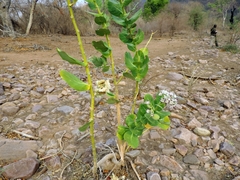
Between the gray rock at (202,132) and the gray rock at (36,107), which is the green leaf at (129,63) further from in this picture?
the gray rock at (36,107)

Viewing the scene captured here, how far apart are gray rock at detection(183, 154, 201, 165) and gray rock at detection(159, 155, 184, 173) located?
94 mm

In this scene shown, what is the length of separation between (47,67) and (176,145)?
2759 mm

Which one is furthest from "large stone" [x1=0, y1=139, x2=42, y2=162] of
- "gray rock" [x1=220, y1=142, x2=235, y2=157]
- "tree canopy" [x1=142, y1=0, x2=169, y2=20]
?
"tree canopy" [x1=142, y1=0, x2=169, y2=20]

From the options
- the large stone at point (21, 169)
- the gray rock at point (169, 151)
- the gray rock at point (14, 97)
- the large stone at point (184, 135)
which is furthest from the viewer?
the gray rock at point (14, 97)

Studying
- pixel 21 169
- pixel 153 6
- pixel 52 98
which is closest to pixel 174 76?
pixel 52 98

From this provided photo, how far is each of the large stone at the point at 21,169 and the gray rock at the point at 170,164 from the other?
0.85m

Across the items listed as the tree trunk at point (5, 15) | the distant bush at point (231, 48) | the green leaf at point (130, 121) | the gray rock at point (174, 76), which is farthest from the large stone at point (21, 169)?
the tree trunk at point (5, 15)

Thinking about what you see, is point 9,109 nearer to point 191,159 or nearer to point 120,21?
point 120,21

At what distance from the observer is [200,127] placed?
1.85 metres

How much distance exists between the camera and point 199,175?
1327 mm

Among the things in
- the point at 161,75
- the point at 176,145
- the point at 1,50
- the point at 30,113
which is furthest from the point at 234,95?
the point at 1,50

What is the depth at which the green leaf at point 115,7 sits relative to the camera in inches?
34.5

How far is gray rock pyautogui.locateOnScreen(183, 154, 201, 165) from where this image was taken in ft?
4.72

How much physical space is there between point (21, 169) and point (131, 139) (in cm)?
78
